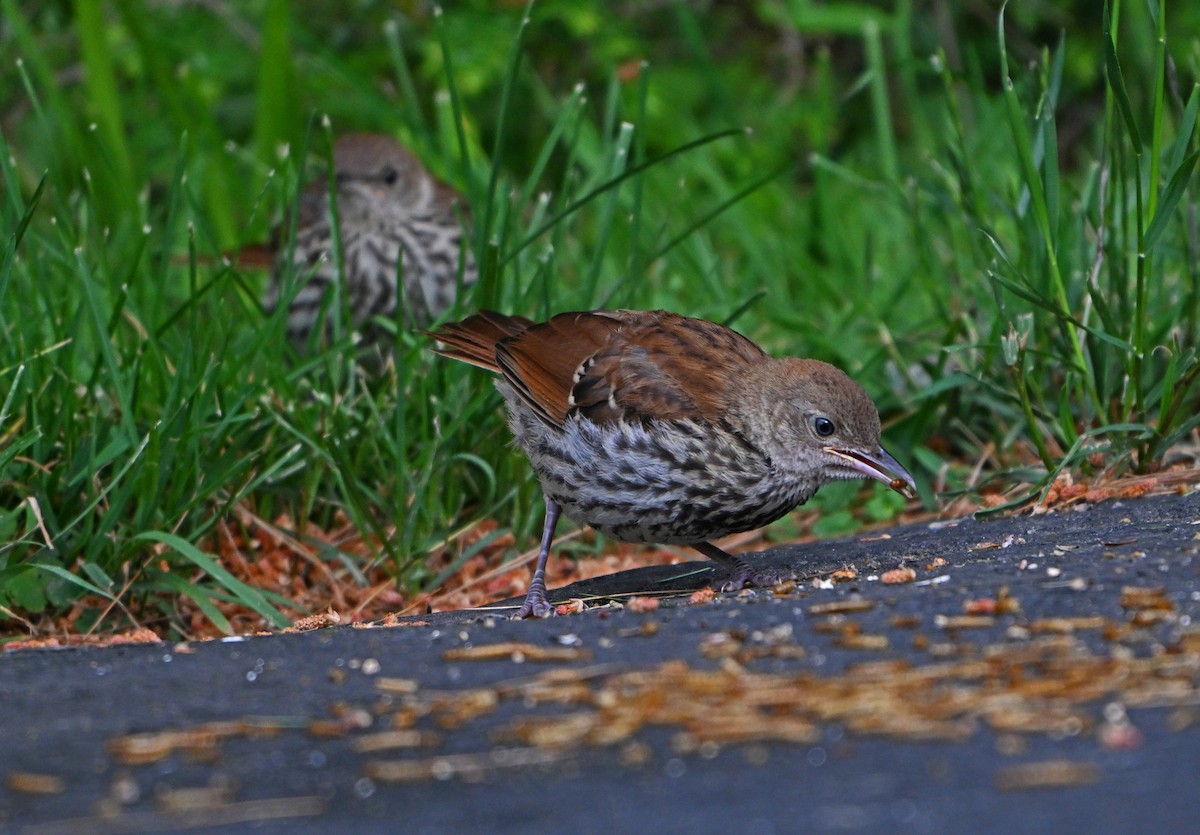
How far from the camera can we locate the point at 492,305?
544 centimetres

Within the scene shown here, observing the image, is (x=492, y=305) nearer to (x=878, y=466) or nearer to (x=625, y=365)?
(x=625, y=365)

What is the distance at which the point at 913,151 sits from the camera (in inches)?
370

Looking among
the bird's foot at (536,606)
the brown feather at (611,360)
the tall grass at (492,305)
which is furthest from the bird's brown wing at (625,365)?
the bird's foot at (536,606)

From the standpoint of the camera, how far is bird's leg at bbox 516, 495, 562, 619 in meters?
4.12

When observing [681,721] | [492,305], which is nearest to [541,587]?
[492,305]

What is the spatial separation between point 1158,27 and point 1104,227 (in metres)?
0.73

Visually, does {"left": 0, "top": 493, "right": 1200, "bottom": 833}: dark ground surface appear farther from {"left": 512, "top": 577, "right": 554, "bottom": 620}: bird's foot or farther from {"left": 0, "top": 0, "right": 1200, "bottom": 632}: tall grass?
{"left": 0, "top": 0, "right": 1200, "bottom": 632}: tall grass

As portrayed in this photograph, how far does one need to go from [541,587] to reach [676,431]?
57 centimetres

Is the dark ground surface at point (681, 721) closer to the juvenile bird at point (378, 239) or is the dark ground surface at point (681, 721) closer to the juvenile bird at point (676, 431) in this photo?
the juvenile bird at point (676, 431)

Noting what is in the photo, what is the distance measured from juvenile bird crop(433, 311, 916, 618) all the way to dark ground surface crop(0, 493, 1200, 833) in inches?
30.1

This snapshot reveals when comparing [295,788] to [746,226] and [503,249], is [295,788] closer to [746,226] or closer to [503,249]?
[503,249]

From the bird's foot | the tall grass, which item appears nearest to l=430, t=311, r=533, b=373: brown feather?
the tall grass

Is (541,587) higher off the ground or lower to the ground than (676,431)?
lower

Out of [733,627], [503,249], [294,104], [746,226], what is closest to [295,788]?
[733,627]
